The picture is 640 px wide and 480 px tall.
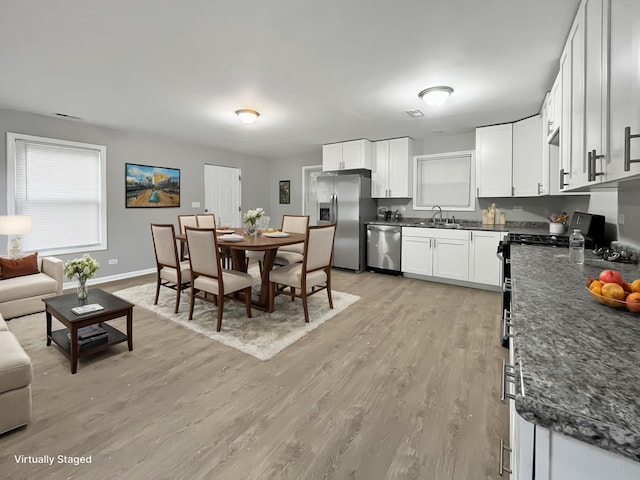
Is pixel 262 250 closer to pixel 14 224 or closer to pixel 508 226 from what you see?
pixel 14 224

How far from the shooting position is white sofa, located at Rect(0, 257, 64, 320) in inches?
123

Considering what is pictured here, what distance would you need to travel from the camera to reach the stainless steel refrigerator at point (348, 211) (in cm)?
539

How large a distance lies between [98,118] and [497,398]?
5406 mm

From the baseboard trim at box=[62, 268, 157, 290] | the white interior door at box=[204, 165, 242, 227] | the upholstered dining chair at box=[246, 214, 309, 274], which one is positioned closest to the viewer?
the upholstered dining chair at box=[246, 214, 309, 274]

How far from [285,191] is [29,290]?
16.5 ft

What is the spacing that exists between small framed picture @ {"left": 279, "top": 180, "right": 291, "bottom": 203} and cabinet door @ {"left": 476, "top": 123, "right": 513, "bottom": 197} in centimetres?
414

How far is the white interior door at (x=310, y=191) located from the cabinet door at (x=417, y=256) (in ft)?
8.24

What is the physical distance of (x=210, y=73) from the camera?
2807mm

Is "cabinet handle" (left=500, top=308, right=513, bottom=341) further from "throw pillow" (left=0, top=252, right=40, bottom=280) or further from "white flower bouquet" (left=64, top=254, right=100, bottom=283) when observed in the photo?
"throw pillow" (left=0, top=252, right=40, bottom=280)

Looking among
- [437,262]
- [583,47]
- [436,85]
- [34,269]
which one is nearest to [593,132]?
[583,47]

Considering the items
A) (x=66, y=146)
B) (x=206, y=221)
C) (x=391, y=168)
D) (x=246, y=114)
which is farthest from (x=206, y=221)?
(x=391, y=168)

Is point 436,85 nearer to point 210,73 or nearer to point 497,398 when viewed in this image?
point 210,73

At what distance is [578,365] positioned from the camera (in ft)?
2.35

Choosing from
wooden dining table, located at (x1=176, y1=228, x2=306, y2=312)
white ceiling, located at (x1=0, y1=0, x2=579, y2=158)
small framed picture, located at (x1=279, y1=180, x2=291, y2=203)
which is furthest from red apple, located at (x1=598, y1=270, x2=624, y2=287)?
small framed picture, located at (x1=279, y1=180, x2=291, y2=203)
